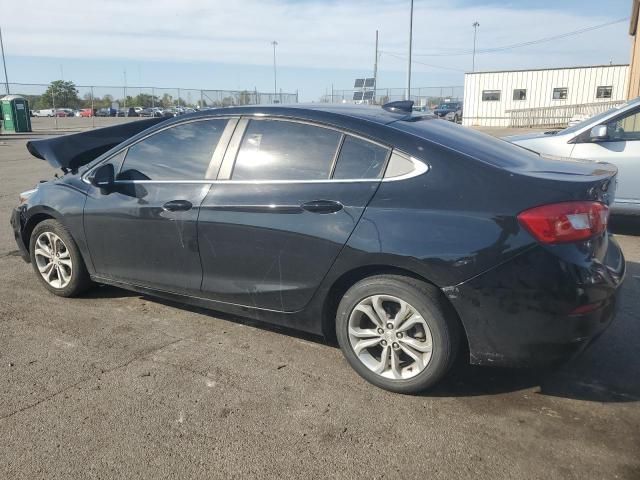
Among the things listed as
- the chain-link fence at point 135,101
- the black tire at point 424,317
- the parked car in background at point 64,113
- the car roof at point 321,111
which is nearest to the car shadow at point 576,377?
the black tire at point 424,317

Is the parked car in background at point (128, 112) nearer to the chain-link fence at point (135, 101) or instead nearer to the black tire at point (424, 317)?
the chain-link fence at point (135, 101)

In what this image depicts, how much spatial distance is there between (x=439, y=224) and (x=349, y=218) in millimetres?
526

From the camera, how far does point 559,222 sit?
2.76m

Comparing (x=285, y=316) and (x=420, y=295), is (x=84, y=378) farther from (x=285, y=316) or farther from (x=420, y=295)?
(x=420, y=295)

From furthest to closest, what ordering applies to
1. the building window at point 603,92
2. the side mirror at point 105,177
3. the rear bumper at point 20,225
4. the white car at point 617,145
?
the building window at point 603,92
the white car at point 617,145
the rear bumper at point 20,225
the side mirror at point 105,177

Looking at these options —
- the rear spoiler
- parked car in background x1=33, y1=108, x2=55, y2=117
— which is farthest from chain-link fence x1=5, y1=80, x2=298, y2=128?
the rear spoiler

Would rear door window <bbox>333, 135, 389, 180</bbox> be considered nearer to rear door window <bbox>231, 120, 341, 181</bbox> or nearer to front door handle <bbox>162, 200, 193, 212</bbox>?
rear door window <bbox>231, 120, 341, 181</bbox>

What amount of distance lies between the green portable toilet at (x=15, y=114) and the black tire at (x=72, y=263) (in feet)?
96.5

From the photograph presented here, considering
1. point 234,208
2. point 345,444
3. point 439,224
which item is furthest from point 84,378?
point 439,224

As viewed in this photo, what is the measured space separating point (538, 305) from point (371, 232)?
3.10 feet

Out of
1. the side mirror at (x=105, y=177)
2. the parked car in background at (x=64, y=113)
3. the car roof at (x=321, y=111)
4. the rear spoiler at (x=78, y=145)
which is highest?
the parked car in background at (x=64, y=113)

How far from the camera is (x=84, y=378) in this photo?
3.38m

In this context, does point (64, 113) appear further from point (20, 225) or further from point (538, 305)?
point (538, 305)

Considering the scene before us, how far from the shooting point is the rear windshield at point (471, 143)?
10.4 feet
